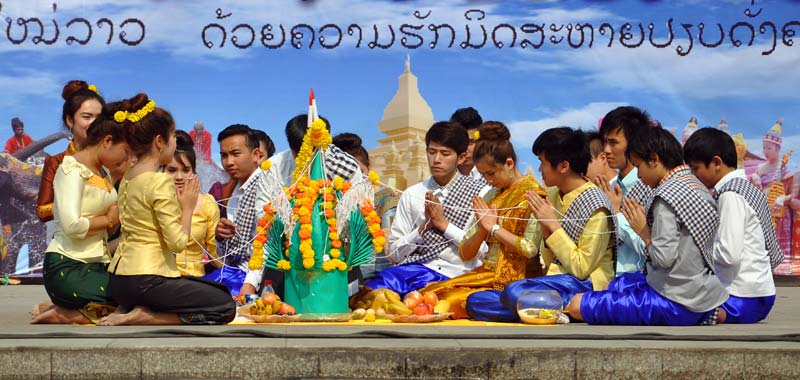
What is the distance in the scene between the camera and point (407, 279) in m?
6.38

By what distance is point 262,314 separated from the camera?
213 inches

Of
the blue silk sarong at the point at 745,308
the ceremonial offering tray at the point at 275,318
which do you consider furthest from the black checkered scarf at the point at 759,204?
the ceremonial offering tray at the point at 275,318

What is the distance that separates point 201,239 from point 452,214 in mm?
1795

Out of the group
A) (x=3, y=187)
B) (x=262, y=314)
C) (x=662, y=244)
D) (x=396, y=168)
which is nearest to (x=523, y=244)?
(x=662, y=244)

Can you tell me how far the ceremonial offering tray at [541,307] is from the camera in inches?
203

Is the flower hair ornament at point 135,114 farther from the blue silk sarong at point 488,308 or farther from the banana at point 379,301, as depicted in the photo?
the blue silk sarong at point 488,308

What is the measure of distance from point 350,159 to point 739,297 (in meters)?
2.36

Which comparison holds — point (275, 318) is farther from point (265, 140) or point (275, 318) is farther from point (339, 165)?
point (265, 140)

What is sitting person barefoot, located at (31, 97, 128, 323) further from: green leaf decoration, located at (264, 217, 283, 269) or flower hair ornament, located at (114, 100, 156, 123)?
green leaf decoration, located at (264, 217, 283, 269)

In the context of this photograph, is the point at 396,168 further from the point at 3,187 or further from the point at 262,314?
the point at 262,314

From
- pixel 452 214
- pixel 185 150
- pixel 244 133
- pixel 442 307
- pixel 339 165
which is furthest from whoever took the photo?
pixel 244 133

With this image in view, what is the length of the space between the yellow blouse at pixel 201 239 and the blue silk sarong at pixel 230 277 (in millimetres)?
94

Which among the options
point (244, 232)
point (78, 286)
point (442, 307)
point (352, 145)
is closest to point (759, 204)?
point (442, 307)

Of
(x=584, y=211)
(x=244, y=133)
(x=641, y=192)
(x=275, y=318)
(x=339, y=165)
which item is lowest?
(x=275, y=318)
